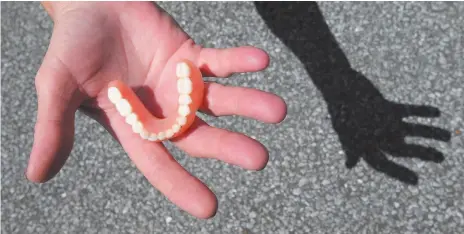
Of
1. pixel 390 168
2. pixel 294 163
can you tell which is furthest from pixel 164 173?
pixel 390 168

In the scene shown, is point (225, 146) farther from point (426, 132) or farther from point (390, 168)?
point (426, 132)

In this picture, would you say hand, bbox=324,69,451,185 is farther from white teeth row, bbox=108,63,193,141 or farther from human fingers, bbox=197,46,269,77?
white teeth row, bbox=108,63,193,141

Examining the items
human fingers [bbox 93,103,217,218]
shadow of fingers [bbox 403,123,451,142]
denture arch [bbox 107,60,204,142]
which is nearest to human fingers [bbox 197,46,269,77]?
denture arch [bbox 107,60,204,142]

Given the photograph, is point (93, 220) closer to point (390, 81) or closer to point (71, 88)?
point (71, 88)

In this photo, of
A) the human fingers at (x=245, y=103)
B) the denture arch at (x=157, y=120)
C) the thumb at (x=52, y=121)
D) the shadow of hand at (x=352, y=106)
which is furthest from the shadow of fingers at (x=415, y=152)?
the thumb at (x=52, y=121)

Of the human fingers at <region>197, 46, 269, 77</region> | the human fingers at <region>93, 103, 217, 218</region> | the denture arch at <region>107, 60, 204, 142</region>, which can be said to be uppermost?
the human fingers at <region>197, 46, 269, 77</region>

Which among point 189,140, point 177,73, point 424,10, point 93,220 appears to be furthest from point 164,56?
point 424,10

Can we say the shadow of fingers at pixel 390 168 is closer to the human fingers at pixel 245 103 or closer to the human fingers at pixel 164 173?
the human fingers at pixel 245 103
